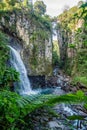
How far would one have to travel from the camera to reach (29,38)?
15203 mm

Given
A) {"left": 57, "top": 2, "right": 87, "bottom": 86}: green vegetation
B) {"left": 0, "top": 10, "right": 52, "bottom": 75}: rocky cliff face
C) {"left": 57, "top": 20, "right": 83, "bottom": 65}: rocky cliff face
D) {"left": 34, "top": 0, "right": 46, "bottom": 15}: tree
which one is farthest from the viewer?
{"left": 34, "top": 0, "right": 46, "bottom": 15}: tree

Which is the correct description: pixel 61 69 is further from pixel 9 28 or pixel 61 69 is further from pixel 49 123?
pixel 49 123

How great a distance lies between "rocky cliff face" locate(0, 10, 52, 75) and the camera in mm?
Result: 14359

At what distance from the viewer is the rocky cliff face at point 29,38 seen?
1436 centimetres

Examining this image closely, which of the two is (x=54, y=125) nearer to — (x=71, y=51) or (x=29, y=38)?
(x=29, y=38)

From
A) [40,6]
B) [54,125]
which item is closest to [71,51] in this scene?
[40,6]

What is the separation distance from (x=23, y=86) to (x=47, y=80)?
4885mm

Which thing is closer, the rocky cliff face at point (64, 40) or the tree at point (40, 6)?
the rocky cliff face at point (64, 40)

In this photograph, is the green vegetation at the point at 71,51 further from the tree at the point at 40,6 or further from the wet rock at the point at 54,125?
the wet rock at the point at 54,125

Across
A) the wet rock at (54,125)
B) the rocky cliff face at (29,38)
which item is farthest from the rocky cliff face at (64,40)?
the wet rock at (54,125)

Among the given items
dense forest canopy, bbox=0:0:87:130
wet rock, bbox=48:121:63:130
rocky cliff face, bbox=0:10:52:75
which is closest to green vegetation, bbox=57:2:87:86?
dense forest canopy, bbox=0:0:87:130

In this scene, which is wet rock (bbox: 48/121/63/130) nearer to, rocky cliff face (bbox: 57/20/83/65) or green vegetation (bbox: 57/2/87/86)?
green vegetation (bbox: 57/2/87/86)

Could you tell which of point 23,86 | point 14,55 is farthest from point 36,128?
point 14,55

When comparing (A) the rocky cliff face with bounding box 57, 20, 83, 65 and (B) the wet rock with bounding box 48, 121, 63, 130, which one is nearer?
(B) the wet rock with bounding box 48, 121, 63, 130
